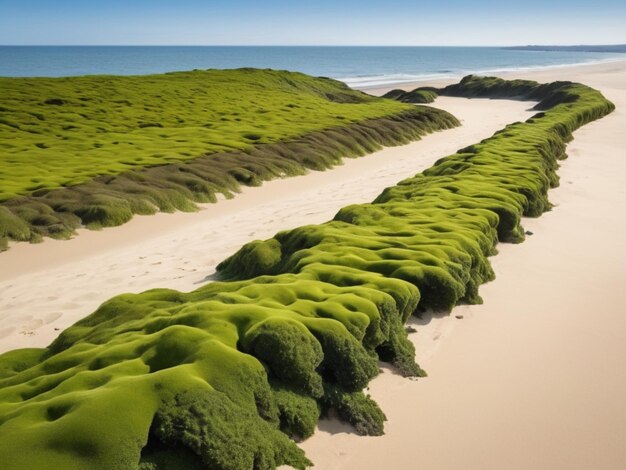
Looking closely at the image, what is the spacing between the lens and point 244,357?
5.50 meters

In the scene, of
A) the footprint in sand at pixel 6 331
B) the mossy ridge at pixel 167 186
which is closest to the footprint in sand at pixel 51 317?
A: the footprint in sand at pixel 6 331

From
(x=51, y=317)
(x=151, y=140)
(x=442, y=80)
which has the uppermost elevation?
(x=151, y=140)

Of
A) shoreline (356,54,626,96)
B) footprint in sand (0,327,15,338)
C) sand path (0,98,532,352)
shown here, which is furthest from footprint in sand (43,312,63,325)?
shoreline (356,54,626,96)

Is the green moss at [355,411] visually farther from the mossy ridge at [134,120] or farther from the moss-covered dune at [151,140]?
the mossy ridge at [134,120]

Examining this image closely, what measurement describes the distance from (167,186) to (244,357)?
1456 centimetres

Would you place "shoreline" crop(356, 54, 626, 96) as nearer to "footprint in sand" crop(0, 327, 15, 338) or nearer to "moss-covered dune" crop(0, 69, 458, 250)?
"moss-covered dune" crop(0, 69, 458, 250)

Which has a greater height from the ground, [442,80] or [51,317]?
[51,317]

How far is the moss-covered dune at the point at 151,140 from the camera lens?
55.0ft

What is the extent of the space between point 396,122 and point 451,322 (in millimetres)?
29959

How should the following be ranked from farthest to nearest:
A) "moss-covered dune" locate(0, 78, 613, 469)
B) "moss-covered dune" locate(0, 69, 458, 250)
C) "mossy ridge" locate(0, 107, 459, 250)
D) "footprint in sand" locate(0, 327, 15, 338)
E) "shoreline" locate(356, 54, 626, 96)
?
"shoreline" locate(356, 54, 626, 96)
"moss-covered dune" locate(0, 69, 458, 250)
"mossy ridge" locate(0, 107, 459, 250)
"footprint in sand" locate(0, 327, 15, 338)
"moss-covered dune" locate(0, 78, 613, 469)

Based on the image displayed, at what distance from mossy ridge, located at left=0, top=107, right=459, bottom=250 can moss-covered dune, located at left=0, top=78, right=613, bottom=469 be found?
21.1 feet

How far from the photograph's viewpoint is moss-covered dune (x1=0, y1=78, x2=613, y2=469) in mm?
4508

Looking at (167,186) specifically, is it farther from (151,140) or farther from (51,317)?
(51,317)

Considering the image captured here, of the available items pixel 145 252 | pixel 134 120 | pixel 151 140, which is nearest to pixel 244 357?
pixel 145 252
